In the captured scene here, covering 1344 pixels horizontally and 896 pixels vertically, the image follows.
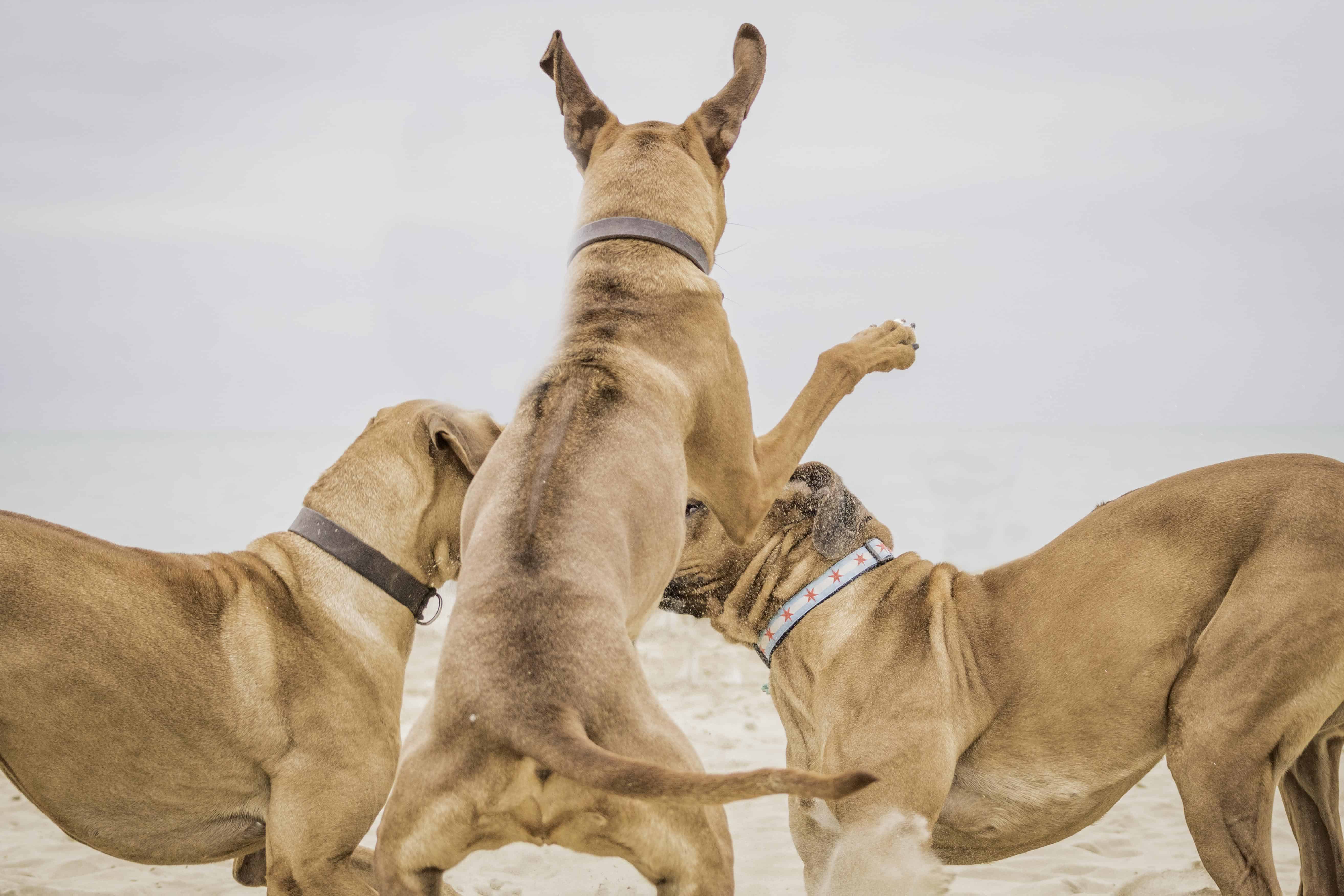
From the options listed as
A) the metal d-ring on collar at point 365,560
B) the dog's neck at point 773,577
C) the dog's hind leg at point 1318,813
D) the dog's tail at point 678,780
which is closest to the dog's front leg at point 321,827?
the metal d-ring on collar at point 365,560

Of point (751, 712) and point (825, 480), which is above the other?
point (825, 480)

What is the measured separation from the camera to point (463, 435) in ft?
12.2

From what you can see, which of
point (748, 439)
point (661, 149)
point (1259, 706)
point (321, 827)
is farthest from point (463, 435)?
point (1259, 706)

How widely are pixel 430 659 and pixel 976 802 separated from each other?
7.02 metres

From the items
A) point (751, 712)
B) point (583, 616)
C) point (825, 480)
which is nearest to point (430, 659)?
point (751, 712)

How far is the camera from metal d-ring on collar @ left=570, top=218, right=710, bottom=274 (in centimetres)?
341

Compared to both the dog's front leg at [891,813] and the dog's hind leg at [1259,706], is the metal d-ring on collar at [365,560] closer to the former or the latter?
the dog's front leg at [891,813]

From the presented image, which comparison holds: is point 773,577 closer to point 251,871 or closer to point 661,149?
point 661,149

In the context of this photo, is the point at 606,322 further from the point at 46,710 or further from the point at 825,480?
the point at 46,710

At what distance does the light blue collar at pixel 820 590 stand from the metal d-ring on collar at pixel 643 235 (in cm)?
127

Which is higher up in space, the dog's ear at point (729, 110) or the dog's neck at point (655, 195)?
the dog's ear at point (729, 110)

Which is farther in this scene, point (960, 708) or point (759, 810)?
point (759, 810)

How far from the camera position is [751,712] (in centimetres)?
811

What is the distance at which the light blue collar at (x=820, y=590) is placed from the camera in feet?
13.0
